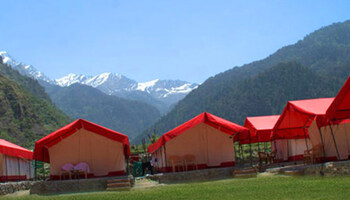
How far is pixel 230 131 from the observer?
2236 cm

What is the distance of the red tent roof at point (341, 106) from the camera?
651 inches

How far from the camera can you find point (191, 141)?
2267 centimetres

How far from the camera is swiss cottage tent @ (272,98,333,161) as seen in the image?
19.7 metres

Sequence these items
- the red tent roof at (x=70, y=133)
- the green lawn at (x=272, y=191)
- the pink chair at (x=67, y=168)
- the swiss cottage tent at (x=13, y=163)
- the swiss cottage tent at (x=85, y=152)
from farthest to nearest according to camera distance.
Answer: the swiss cottage tent at (x=13, y=163)
the swiss cottage tent at (x=85, y=152)
the pink chair at (x=67, y=168)
the red tent roof at (x=70, y=133)
the green lawn at (x=272, y=191)

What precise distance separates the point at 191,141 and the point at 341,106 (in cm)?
801

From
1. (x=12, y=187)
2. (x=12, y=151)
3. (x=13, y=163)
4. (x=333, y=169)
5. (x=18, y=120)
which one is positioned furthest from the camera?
(x=18, y=120)

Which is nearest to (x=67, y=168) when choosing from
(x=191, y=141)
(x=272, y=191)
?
(x=191, y=141)

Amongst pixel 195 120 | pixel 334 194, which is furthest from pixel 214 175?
pixel 334 194

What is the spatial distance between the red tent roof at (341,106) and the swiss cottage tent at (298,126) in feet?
2.16

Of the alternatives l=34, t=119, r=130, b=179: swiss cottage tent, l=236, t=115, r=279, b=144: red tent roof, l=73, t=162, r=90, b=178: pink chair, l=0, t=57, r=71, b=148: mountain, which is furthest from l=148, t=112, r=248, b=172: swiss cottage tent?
l=0, t=57, r=71, b=148: mountain

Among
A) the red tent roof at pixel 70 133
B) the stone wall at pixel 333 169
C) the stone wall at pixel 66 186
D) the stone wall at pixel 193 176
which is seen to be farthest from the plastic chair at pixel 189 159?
the stone wall at pixel 333 169

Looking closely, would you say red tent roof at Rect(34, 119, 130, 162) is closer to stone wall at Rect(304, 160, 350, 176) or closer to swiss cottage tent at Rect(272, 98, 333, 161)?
swiss cottage tent at Rect(272, 98, 333, 161)

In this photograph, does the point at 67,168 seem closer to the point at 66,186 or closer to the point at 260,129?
the point at 66,186

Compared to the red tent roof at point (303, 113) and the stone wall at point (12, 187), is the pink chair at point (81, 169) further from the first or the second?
the red tent roof at point (303, 113)
